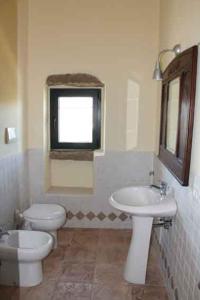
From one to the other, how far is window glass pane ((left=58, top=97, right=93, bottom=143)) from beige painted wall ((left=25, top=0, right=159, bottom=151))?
0.98 ft

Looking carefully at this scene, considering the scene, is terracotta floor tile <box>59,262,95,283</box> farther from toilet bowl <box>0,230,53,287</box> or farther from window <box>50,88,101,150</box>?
window <box>50,88,101,150</box>

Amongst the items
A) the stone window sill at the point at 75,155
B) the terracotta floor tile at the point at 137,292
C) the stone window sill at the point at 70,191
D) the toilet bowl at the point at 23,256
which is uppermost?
the stone window sill at the point at 75,155

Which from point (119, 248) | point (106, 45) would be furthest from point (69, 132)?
point (119, 248)

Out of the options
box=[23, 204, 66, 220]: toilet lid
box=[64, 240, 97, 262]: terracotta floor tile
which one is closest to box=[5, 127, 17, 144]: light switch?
box=[23, 204, 66, 220]: toilet lid

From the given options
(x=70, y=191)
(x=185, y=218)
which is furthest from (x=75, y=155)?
(x=185, y=218)

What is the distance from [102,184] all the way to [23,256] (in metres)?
1.40

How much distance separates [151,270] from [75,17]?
8.91 ft

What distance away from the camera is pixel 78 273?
2.56 m

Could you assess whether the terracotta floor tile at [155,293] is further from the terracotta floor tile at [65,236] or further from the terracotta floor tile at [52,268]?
the terracotta floor tile at [65,236]

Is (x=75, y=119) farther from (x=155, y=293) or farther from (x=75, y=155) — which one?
(x=155, y=293)

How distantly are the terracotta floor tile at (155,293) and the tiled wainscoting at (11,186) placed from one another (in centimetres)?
137

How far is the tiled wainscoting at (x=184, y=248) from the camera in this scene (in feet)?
5.21

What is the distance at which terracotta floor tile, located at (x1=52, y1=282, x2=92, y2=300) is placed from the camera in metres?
2.23

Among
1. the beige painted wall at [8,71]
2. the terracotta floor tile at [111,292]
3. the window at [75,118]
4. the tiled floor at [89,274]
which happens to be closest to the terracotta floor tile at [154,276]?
the tiled floor at [89,274]
